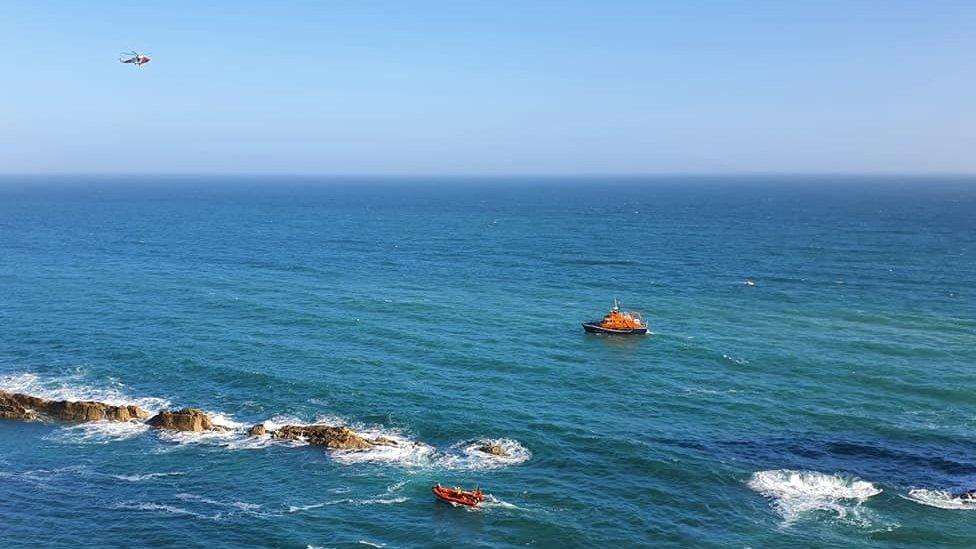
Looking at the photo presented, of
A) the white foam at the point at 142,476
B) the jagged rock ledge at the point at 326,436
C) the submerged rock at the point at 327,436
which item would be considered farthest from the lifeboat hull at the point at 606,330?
the white foam at the point at 142,476

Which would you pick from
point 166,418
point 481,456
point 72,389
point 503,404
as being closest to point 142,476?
point 166,418

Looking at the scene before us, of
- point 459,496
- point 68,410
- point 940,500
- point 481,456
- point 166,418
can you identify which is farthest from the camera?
point 68,410

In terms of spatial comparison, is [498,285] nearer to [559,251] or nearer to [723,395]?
[559,251]

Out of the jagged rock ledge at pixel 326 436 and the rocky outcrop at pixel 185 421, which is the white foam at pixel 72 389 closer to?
the rocky outcrop at pixel 185 421

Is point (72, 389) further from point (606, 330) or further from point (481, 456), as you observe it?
point (606, 330)

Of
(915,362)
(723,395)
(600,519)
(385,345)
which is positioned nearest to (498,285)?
(385,345)

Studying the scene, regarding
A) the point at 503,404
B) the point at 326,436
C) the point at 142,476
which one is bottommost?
the point at 142,476

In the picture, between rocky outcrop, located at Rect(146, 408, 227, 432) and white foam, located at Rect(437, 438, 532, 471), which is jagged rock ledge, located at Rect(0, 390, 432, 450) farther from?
white foam, located at Rect(437, 438, 532, 471)

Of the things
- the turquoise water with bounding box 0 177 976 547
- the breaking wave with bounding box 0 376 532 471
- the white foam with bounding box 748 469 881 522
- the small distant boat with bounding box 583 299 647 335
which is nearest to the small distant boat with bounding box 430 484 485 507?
the turquoise water with bounding box 0 177 976 547
